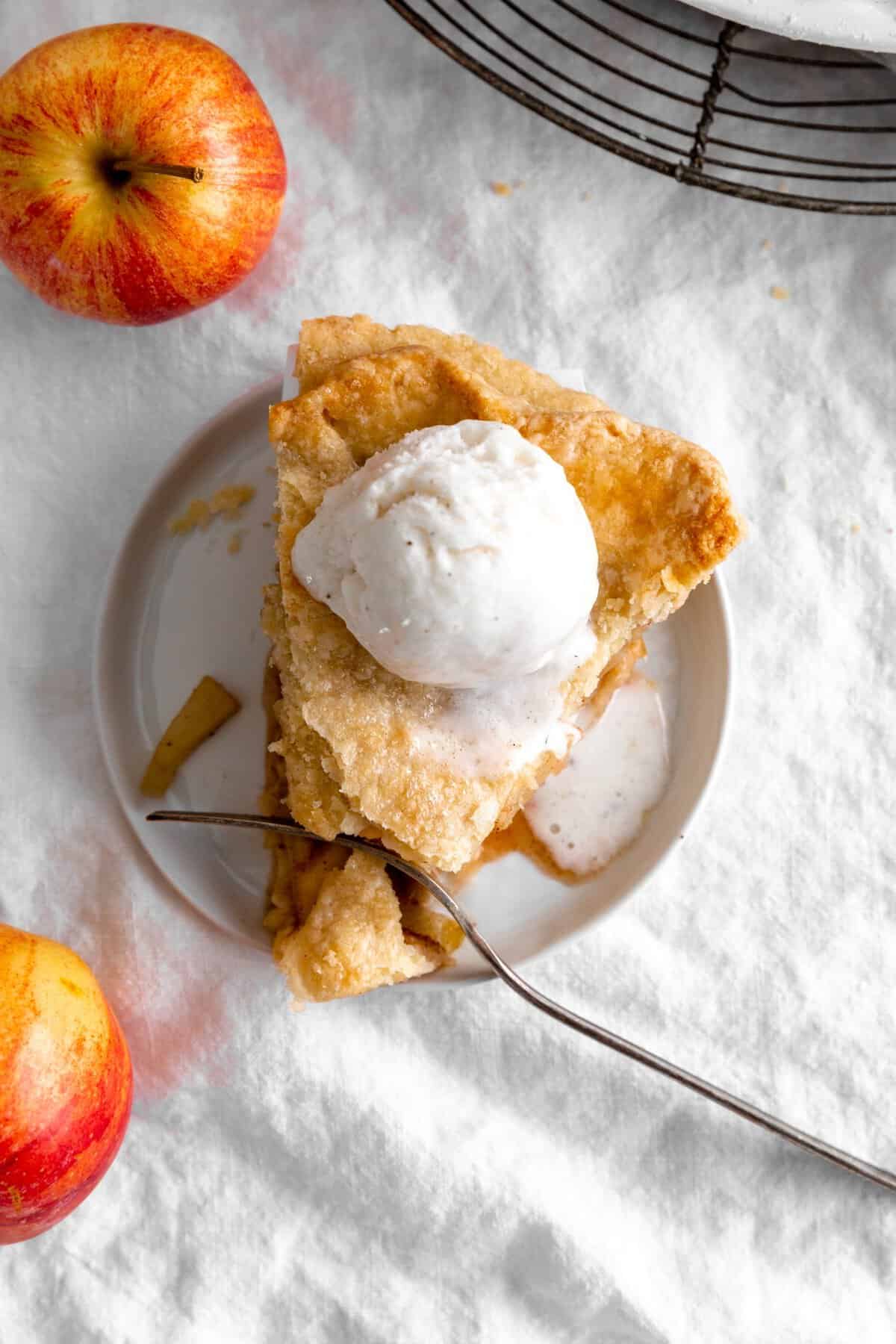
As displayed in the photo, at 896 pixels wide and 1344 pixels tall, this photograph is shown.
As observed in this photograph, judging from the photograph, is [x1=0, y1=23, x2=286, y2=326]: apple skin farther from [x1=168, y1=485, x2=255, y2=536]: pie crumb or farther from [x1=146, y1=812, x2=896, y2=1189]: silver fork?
[x1=146, y1=812, x2=896, y2=1189]: silver fork

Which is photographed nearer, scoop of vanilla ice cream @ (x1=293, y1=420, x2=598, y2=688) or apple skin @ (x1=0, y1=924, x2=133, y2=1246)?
scoop of vanilla ice cream @ (x1=293, y1=420, x2=598, y2=688)

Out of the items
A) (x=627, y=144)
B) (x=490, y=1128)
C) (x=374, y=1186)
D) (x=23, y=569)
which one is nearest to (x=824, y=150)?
(x=627, y=144)

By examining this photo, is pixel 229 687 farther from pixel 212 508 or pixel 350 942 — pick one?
pixel 350 942

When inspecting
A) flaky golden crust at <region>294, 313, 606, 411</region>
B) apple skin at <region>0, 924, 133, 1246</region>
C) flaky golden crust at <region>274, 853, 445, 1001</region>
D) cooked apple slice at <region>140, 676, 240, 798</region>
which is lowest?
apple skin at <region>0, 924, 133, 1246</region>

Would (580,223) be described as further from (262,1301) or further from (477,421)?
(262,1301)

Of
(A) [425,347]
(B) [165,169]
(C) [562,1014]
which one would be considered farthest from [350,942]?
(B) [165,169]


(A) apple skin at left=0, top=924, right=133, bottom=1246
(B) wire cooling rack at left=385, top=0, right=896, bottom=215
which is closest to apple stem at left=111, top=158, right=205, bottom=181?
(B) wire cooling rack at left=385, top=0, right=896, bottom=215
